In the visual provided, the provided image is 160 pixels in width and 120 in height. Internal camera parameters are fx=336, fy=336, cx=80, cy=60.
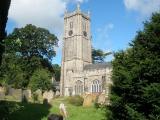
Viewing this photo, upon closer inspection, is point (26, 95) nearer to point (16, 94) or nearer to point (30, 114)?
point (16, 94)

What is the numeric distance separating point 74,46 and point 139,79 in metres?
61.4

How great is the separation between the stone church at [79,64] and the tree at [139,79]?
49.5 metres

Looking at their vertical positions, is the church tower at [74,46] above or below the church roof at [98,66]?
above

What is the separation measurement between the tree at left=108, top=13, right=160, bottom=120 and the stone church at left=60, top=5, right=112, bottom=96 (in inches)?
1947

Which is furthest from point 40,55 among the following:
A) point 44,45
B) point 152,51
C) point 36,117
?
point 152,51

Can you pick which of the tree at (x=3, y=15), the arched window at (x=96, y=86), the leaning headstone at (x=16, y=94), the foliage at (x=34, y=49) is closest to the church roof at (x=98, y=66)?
the arched window at (x=96, y=86)

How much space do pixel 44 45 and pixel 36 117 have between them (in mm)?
51894

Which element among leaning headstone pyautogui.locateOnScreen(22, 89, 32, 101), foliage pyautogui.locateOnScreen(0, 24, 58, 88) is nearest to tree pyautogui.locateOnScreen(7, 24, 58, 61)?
foliage pyautogui.locateOnScreen(0, 24, 58, 88)

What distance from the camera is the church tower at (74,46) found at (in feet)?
260

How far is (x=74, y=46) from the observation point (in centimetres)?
8138

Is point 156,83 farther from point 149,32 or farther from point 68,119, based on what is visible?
point 68,119

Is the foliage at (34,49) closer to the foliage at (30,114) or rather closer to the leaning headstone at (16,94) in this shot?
the leaning headstone at (16,94)

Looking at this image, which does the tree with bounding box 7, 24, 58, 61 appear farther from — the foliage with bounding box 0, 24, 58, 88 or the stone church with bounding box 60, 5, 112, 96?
the stone church with bounding box 60, 5, 112, 96

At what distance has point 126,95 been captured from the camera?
21219 millimetres
